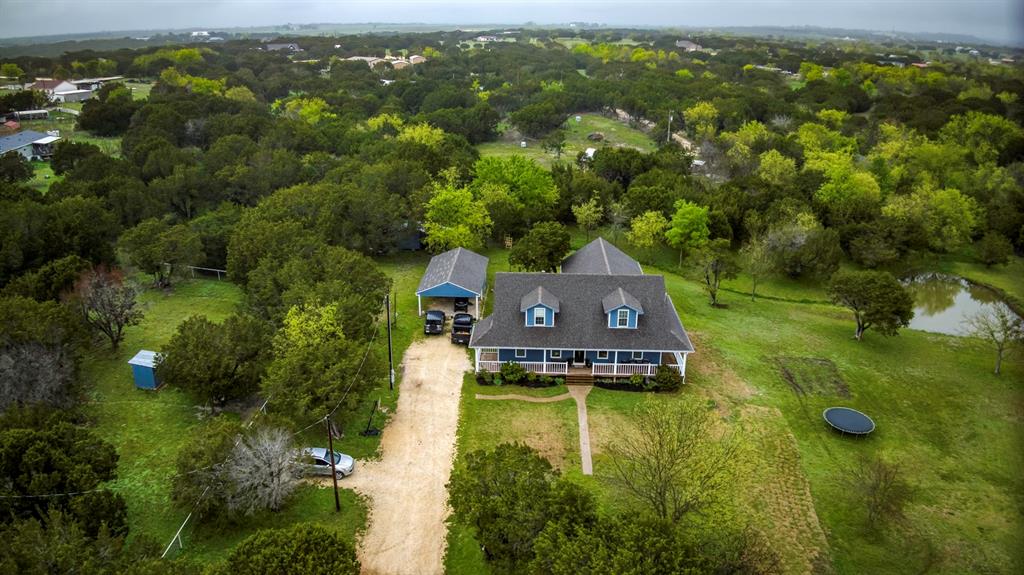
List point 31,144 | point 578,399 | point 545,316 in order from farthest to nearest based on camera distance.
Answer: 1. point 31,144
2. point 545,316
3. point 578,399

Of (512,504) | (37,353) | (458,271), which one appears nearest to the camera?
(512,504)

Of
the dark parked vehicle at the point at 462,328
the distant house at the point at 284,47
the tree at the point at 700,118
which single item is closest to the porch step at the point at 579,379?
the dark parked vehicle at the point at 462,328

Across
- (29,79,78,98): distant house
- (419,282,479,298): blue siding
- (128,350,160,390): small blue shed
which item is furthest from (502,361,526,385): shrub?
(29,79,78,98): distant house

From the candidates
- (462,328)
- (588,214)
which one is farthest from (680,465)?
(588,214)

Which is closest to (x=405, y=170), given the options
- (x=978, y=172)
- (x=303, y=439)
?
(x=303, y=439)

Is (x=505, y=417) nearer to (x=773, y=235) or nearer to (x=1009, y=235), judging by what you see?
(x=773, y=235)

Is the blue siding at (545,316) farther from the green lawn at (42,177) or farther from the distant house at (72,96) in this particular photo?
the distant house at (72,96)

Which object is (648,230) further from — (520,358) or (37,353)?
(37,353)
